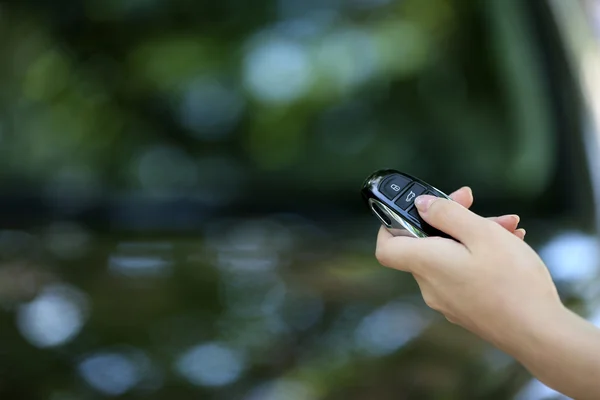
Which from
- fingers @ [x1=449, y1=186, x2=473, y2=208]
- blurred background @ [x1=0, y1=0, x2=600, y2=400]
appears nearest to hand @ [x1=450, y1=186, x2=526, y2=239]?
fingers @ [x1=449, y1=186, x2=473, y2=208]

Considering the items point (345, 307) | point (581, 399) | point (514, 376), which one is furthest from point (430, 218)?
point (345, 307)

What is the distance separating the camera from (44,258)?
3.13 feet

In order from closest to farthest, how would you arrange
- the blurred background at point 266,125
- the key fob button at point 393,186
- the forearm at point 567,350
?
the forearm at point 567,350 → the key fob button at point 393,186 → the blurred background at point 266,125

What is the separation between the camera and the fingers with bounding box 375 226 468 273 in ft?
1.15

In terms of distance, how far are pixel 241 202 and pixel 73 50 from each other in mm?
418

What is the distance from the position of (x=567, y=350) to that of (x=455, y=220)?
94mm

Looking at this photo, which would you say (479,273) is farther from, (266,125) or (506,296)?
(266,125)

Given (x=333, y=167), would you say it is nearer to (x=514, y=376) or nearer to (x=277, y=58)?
(x=277, y=58)

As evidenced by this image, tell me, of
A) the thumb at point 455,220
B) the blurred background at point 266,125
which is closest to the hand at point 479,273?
the thumb at point 455,220

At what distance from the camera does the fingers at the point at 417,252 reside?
1.15 feet

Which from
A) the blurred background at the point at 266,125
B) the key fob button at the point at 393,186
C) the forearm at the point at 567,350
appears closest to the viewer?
the forearm at the point at 567,350

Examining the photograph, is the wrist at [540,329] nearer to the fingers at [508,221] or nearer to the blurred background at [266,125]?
the fingers at [508,221]

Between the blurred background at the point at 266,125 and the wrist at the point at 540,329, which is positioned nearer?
the wrist at the point at 540,329

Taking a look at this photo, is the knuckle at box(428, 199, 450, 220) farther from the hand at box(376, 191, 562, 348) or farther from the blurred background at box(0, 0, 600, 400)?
the blurred background at box(0, 0, 600, 400)
